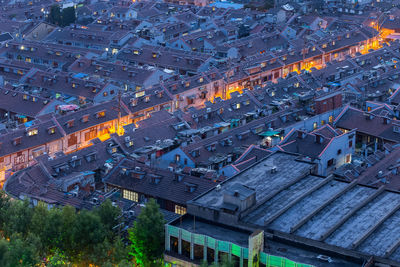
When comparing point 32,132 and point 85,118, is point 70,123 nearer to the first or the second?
point 85,118

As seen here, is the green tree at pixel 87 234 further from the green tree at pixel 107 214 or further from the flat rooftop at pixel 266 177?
the flat rooftop at pixel 266 177

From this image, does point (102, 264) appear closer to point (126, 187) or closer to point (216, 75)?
point (126, 187)

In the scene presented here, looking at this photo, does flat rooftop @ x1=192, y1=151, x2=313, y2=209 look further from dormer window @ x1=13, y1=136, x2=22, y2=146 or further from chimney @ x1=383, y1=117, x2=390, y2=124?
dormer window @ x1=13, y1=136, x2=22, y2=146

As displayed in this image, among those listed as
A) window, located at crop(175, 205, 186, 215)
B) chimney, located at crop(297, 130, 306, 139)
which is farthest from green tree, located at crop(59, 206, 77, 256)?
chimney, located at crop(297, 130, 306, 139)

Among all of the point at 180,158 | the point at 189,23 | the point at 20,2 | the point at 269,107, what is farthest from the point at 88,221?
the point at 20,2

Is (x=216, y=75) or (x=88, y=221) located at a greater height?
(x=88, y=221)

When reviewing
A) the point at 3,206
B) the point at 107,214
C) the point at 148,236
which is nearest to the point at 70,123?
the point at 3,206

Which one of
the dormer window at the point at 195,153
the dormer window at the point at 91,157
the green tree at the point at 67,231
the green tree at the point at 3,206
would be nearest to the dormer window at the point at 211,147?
the dormer window at the point at 195,153
